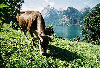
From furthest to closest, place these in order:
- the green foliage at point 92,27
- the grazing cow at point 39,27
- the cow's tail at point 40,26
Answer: the green foliage at point 92,27
the cow's tail at point 40,26
the grazing cow at point 39,27

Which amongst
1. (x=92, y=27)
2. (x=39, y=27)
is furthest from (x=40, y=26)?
(x=92, y=27)

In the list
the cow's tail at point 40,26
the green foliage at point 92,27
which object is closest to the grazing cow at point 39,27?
the cow's tail at point 40,26

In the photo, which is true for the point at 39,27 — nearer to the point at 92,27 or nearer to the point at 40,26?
the point at 40,26

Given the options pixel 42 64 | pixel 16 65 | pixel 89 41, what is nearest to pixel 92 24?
pixel 89 41

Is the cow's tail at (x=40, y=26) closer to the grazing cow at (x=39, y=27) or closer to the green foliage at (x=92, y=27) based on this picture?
the grazing cow at (x=39, y=27)

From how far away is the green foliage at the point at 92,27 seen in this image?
19908 mm

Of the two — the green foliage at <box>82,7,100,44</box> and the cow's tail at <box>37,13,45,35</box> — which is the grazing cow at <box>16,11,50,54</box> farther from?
the green foliage at <box>82,7,100,44</box>

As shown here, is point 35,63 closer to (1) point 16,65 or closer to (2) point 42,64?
(2) point 42,64

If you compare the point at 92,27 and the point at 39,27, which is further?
the point at 92,27

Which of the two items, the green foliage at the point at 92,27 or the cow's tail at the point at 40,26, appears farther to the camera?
the green foliage at the point at 92,27

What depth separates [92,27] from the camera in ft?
66.7

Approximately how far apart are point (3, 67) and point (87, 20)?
19.8m

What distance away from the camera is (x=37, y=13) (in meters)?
7.57

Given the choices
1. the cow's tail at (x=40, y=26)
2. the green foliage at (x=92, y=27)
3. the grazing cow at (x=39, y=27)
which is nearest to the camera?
Result: the grazing cow at (x=39, y=27)
